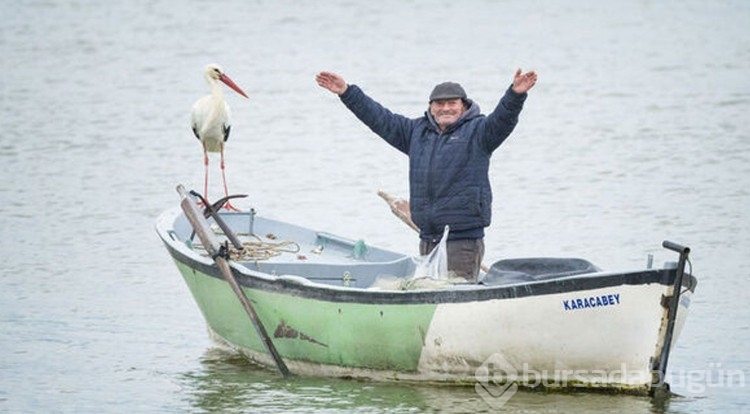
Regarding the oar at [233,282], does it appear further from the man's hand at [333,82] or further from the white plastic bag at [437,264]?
the man's hand at [333,82]

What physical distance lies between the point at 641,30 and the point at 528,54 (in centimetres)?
351

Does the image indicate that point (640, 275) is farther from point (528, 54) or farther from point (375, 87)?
point (528, 54)

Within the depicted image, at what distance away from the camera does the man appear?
11.8 meters

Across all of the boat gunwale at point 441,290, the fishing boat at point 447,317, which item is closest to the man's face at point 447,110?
the fishing boat at point 447,317

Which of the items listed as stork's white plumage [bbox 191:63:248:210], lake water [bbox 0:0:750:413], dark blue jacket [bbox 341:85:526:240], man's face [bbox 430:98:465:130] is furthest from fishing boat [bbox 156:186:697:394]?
stork's white plumage [bbox 191:63:248:210]

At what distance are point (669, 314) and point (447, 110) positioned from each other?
2104mm

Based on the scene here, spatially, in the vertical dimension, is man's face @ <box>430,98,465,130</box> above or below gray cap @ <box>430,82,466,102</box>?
below

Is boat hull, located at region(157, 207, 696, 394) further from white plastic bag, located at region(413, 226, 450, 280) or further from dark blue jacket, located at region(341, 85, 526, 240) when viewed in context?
dark blue jacket, located at region(341, 85, 526, 240)

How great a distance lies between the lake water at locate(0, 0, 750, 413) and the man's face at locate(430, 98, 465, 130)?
1.69 m

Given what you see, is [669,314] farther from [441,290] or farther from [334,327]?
[334,327]

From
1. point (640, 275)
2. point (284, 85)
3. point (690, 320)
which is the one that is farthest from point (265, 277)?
point (284, 85)

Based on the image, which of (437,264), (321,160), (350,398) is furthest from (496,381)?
(321,160)

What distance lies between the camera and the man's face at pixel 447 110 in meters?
11.9

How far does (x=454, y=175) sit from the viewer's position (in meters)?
11.8
